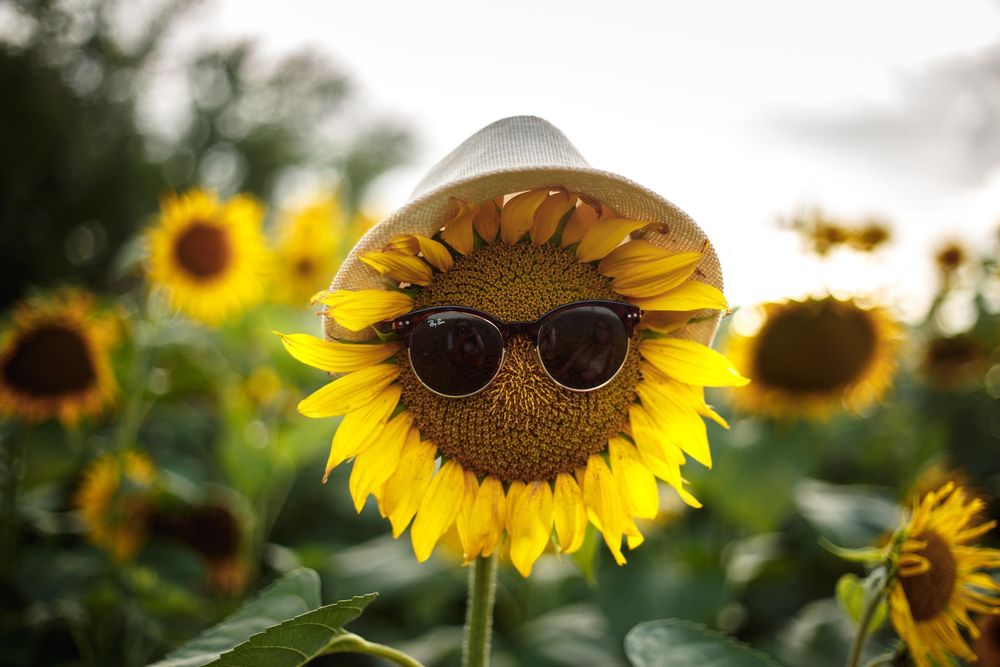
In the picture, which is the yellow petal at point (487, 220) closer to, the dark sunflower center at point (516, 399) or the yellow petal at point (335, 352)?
the dark sunflower center at point (516, 399)

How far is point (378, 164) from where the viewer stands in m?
17.9

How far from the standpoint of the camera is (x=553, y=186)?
0.85 m

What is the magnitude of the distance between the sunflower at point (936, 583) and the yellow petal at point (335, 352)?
2.65 feet

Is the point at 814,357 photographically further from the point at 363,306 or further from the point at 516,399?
the point at 363,306

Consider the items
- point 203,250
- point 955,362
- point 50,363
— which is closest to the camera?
point 50,363

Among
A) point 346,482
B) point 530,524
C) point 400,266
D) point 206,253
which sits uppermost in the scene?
point 206,253

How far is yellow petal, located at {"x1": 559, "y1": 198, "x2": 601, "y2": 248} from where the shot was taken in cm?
89

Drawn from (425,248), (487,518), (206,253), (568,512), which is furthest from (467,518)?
(206,253)

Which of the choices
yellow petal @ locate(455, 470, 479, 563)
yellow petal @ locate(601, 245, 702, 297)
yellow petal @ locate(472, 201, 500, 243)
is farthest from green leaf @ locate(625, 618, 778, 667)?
yellow petal @ locate(472, 201, 500, 243)

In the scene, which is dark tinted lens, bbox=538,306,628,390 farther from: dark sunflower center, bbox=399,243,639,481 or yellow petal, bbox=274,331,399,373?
yellow petal, bbox=274,331,399,373

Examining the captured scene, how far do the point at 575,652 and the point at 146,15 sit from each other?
10869 millimetres

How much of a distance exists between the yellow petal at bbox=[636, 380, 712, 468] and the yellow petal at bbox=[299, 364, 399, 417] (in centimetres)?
33

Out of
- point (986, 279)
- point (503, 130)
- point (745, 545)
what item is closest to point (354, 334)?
point (503, 130)

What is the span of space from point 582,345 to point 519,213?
0.60ft
